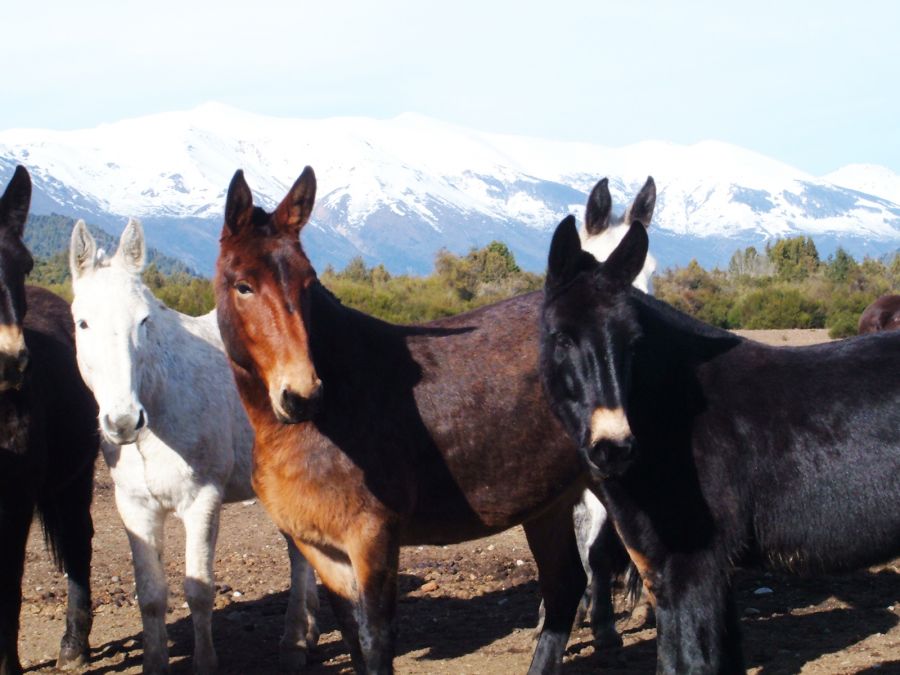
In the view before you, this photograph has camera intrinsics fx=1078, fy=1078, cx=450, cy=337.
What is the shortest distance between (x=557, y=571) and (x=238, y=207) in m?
2.67

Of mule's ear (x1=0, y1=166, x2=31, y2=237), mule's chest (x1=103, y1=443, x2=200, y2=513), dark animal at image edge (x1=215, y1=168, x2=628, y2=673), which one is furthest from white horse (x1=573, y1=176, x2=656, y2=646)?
mule's ear (x1=0, y1=166, x2=31, y2=237)

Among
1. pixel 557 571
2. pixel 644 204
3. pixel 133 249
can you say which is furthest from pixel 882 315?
pixel 133 249

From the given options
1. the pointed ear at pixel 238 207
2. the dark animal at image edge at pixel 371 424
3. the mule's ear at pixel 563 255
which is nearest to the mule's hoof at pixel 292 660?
the dark animal at image edge at pixel 371 424

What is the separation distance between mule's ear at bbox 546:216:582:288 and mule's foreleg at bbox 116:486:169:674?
2.84 m

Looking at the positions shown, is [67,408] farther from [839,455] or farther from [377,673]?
[839,455]

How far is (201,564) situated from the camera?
6.02 m

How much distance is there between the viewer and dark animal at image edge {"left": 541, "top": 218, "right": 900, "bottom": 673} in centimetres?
441

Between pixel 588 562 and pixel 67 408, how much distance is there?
3411 millimetres

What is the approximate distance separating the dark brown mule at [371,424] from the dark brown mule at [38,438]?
1.33m

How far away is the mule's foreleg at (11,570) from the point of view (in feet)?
18.9

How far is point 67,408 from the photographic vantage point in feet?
21.8

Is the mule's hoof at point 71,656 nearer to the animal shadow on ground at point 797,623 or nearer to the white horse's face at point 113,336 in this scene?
the white horse's face at point 113,336

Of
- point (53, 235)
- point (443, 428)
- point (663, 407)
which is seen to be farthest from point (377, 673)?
point (53, 235)

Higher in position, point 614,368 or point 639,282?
point 639,282
